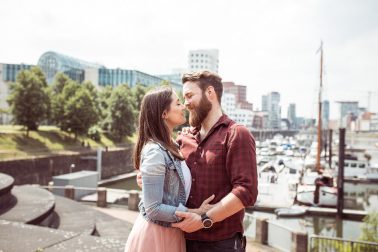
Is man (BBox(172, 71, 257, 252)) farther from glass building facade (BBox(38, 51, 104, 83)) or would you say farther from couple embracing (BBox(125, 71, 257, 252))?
glass building facade (BBox(38, 51, 104, 83))

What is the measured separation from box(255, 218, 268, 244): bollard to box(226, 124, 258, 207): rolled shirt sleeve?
11207 mm

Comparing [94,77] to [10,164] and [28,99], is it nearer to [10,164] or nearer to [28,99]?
[28,99]

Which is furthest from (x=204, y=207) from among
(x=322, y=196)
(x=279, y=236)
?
(x=322, y=196)

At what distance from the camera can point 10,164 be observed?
2822 centimetres

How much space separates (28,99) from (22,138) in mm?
4123

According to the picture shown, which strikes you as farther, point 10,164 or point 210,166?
point 10,164

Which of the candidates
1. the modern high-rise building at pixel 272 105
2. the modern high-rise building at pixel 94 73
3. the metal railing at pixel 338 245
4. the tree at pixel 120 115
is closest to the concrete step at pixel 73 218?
the metal railing at pixel 338 245

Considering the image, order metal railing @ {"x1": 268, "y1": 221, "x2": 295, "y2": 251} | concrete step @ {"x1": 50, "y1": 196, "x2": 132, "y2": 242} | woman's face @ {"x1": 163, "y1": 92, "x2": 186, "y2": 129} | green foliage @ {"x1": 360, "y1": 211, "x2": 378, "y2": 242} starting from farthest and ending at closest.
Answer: green foliage @ {"x1": 360, "y1": 211, "x2": 378, "y2": 242} → metal railing @ {"x1": 268, "y1": 221, "x2": 295, "y2": 251} → concrete step @ {"x1": 50, "y1": 196, "x2": 132, "y2": 242} → woman's face @ {"x1": 163, "y1": 92, "x2": 186, "y2": 129}

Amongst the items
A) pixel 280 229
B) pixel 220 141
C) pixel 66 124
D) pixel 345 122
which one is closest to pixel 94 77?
pixel 66 124

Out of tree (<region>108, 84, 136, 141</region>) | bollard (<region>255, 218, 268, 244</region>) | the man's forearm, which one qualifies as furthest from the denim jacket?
tree (<region>108, 84, 136, 141</region>)

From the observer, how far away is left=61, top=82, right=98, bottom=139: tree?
133 feet

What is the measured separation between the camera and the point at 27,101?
3634cm

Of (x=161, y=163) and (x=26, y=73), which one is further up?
(x=26, y=73)

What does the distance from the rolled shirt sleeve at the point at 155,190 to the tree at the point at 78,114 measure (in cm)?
3969
